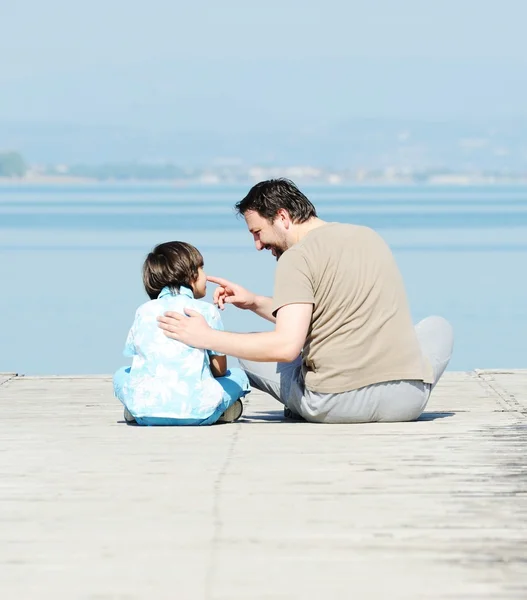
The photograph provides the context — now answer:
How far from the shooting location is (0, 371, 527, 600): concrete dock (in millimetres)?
3041

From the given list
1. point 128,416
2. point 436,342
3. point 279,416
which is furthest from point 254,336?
point 279,416

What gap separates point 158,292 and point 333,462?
1264 mm

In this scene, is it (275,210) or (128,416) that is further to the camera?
(128,416)

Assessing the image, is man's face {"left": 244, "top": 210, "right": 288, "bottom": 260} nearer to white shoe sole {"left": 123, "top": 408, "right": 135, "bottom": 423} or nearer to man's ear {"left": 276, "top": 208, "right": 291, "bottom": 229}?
man's ear {"left": 276, "top": 208, "right": 291, "bottom": 229}

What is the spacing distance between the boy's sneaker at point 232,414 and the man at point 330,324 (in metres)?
0.34

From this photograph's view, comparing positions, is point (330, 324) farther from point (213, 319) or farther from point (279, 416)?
point (279, 416)

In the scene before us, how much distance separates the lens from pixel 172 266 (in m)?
5.11

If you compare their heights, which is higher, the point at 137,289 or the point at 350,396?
the point at 350,396

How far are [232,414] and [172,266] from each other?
0.71m

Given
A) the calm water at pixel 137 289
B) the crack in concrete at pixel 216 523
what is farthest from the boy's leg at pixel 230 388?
the calm water at pixel 137 289

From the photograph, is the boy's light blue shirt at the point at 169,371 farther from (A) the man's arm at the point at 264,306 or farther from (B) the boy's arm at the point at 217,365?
(A) the man's arm at the point at 264,306

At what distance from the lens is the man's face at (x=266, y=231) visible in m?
5.00

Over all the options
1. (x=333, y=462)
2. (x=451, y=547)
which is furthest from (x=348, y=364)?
(x=451, y=547)

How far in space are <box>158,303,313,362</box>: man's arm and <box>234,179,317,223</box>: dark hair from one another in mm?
420
